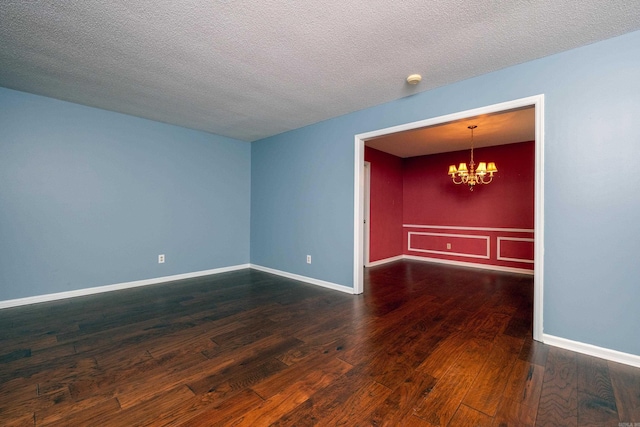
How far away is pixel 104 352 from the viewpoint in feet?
6.89

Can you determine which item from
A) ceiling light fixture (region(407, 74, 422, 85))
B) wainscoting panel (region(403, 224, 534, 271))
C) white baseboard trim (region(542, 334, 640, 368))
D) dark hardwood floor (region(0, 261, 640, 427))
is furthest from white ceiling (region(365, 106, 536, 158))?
white baseboard trim (region(542, 334, 640, 368))

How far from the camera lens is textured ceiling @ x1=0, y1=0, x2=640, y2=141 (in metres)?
1.77

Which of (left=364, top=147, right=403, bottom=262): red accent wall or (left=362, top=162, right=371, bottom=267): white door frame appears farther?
(left=364, top=147, right=403, bottom=262): red accent wall

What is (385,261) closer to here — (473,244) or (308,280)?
(473,244)

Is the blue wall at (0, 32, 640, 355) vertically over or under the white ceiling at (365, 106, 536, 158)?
under

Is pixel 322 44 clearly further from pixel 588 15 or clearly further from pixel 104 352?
pixel 104 352

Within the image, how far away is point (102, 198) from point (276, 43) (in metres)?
3.21

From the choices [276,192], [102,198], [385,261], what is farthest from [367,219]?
[102,198]

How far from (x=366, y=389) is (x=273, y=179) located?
3.76m

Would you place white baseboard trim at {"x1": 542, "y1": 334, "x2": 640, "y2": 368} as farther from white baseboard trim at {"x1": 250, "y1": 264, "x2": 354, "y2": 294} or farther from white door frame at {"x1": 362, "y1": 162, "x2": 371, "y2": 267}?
white door frame at {"x1": 362, "y1": 162, "x2": 371, "y2": 267}

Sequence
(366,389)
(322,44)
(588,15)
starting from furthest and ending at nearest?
(322,44) → (588,15) → (366,389)

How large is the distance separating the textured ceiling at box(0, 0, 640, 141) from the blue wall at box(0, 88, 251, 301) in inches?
19.1

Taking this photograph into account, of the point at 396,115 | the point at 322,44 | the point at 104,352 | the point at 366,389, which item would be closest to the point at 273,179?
the point at 396,115

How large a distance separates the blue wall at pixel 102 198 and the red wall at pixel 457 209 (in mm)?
3159
